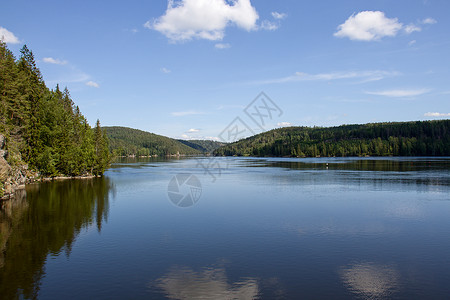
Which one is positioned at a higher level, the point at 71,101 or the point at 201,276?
the point at 71,101

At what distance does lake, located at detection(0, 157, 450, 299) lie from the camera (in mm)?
13898

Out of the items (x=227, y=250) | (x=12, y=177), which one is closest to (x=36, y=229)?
(x=227, y=250)

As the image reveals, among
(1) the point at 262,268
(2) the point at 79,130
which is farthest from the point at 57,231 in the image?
(2) the point at 79,130

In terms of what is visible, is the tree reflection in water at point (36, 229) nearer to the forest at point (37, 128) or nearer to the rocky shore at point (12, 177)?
the rocky shore at point (12, 177)

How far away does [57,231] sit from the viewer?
23.3 metres

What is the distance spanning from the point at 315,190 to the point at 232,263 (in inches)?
1220

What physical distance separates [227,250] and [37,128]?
5117cm

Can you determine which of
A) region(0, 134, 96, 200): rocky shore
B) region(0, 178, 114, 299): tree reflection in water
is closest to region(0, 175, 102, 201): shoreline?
region(0, 134, 96, 200): rocky shore

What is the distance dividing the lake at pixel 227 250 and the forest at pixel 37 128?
1895 centimetres

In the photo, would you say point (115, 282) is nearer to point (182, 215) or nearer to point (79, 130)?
point (182, 215)

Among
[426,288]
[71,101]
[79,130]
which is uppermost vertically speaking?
[71,101]

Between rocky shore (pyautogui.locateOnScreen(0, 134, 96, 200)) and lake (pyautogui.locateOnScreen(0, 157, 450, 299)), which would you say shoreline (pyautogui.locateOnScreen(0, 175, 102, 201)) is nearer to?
rocky shore (pyautogui.locateOnScreen(0, 134, 96, 200))

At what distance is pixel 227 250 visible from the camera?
18984 mm

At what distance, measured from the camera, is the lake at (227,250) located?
13898 mm
